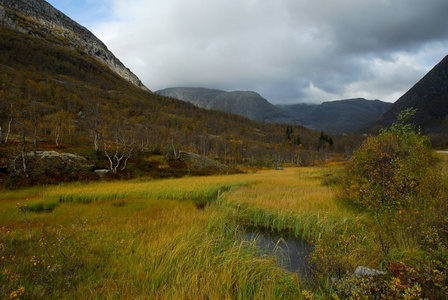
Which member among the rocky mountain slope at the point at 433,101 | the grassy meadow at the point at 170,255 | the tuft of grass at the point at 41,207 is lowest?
the tuft of grass at the point at 41,207

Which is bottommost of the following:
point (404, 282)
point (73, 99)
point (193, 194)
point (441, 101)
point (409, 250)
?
point (193, 194)

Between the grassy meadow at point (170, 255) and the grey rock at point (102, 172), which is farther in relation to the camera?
the grey rock at point (102, 172)

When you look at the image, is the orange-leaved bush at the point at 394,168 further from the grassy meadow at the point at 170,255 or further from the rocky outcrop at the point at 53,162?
the rocky outcrop at the point at 53,162

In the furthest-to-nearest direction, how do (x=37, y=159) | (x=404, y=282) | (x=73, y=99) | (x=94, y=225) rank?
(x=73, y=99), (x=37, y=159), (x=94, y=225), (x=404, y=282)

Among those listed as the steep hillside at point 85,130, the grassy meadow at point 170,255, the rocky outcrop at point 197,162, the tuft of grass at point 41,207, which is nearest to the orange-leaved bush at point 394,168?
the grassy meadow at point 170,255

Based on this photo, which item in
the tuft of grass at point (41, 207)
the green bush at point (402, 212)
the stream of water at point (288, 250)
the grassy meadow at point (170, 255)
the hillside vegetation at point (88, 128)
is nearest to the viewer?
the green bush at point (402, 212)

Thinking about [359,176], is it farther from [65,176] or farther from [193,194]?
[65,176]

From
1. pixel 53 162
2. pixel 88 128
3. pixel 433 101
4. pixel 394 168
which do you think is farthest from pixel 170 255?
pixel 433 101

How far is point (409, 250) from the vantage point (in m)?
5.52

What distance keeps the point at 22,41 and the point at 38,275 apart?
249471 millimetres

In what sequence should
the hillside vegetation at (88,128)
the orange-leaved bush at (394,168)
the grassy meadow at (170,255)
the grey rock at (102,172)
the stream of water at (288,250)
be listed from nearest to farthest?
the grassy meadow at (170,255) < the stream of water at (288,250) < the orange-leaved bush at (394,168) < the grey rock at (102,172) < the hillside vegetation at (88,128)

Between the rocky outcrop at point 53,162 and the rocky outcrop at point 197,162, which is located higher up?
the rocky outcrop at point 53,162

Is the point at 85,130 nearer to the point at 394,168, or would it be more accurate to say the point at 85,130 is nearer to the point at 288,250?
the point at 288,250

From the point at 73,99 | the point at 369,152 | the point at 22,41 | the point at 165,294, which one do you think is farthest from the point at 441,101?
the point at 22,41
